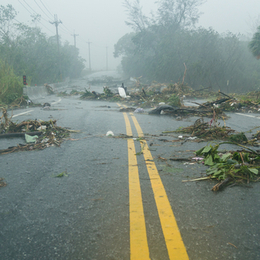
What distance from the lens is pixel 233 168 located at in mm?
3582

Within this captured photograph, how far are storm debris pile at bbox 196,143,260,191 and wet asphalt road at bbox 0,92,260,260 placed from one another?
15 centimetres

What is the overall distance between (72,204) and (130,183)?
88 centimetres

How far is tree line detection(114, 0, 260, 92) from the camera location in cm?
3028

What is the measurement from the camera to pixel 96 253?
2059mm

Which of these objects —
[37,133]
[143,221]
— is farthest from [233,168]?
[37,133]

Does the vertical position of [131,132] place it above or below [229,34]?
below

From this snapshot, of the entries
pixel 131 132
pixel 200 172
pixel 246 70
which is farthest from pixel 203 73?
pixel 200 172

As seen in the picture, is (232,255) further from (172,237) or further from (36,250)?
(36,250)

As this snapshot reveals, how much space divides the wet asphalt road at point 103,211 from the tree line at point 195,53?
20567 millimetres

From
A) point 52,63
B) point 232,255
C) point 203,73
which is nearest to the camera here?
point 232,255

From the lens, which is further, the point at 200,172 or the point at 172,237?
the point at 200,172

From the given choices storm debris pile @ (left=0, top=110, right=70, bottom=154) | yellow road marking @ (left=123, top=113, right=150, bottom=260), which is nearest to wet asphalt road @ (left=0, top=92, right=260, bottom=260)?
yellow road marking @ (left=123, top=113, right=150, bottom=260)

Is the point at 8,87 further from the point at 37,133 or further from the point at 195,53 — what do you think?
the point at 195,53

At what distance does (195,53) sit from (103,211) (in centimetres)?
3550
